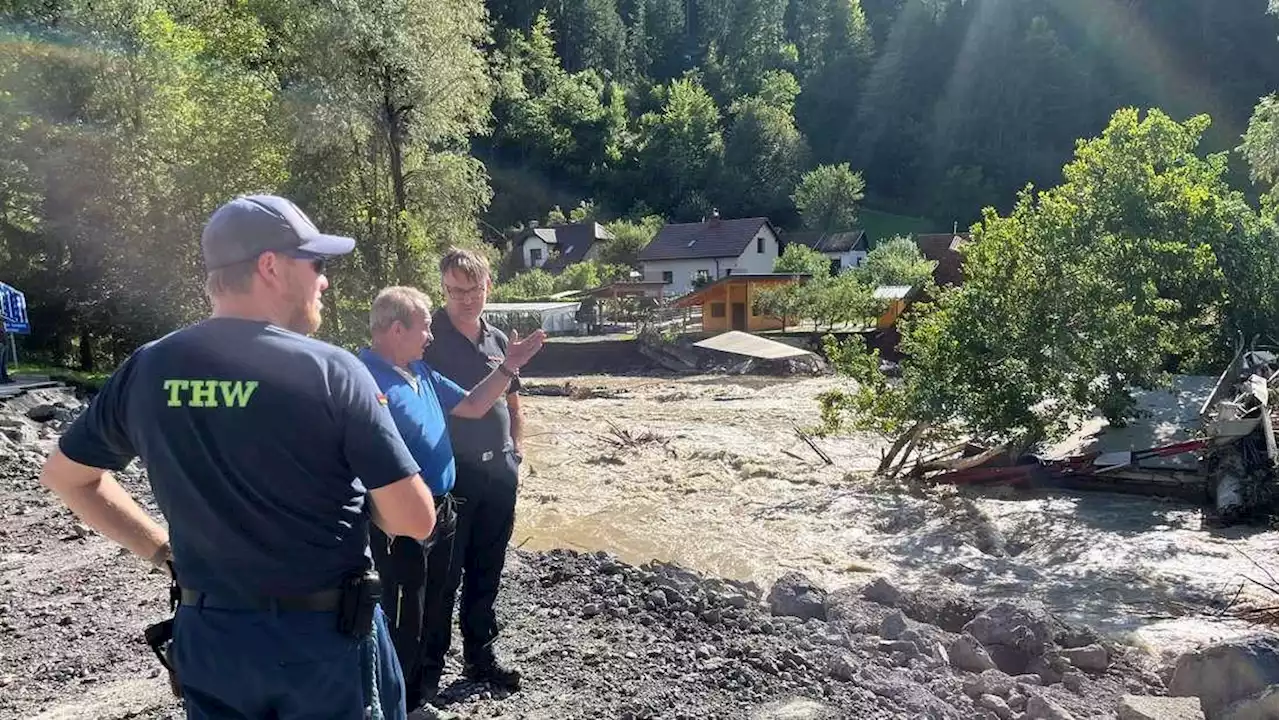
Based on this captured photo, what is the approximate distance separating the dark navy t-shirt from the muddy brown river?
660cm

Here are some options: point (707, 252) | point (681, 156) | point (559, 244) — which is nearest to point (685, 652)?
point (707, 252)

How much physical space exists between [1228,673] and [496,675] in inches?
142

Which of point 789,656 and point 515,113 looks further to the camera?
point 515,113

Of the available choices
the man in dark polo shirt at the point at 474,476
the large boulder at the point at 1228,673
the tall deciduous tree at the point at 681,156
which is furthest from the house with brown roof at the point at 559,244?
the large boulder at the point at 1228,673

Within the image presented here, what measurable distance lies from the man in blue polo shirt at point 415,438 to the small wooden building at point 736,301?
36.5 meters

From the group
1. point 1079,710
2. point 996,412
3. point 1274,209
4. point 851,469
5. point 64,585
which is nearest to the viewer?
point 1079,710

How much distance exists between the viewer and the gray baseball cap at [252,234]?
2.18m

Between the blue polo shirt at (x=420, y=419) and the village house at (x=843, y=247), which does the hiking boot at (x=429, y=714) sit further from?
the village house at (x=843, y=247)

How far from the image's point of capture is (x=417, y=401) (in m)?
3.36

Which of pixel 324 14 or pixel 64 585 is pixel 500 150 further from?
pixel 64 585

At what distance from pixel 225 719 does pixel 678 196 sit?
78.9 meters

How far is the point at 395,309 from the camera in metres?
3.54

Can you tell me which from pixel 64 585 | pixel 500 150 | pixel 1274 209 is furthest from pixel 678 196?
pixel 64 585

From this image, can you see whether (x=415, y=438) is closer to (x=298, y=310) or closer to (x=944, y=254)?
(x=298, y=310)
